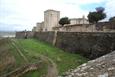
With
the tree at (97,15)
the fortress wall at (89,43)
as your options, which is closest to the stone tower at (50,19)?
the tree at (97,15)

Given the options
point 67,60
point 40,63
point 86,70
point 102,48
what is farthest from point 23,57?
point 86,70

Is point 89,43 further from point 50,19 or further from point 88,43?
point 50,19

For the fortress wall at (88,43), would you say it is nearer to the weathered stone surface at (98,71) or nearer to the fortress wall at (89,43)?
the fortress wall at (89,43)

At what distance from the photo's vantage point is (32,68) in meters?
18.1

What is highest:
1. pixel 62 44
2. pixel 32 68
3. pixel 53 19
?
pixel 53 19

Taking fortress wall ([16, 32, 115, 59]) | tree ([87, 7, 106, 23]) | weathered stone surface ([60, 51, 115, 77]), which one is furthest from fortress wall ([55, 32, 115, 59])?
tree ([87, 7, 106, 23])

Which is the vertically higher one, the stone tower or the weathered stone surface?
the stone tower

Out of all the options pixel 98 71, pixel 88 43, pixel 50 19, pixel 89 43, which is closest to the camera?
pixel 98 71

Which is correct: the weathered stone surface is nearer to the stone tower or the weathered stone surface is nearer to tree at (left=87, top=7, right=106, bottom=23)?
tree at (left=87, top=7, right=106, bottom=23)

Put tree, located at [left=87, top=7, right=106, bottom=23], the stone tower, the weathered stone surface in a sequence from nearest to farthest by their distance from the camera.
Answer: the weathered stone surface < tree, located at [left=87, top=7, right=106, bottom=23] < the stone tower

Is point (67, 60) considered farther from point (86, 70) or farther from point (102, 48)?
point (86, 70)

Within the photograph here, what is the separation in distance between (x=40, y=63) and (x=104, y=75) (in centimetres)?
1403


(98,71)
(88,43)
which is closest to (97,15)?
(88,43)

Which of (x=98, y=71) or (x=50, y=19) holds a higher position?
(x=50, y=19)
